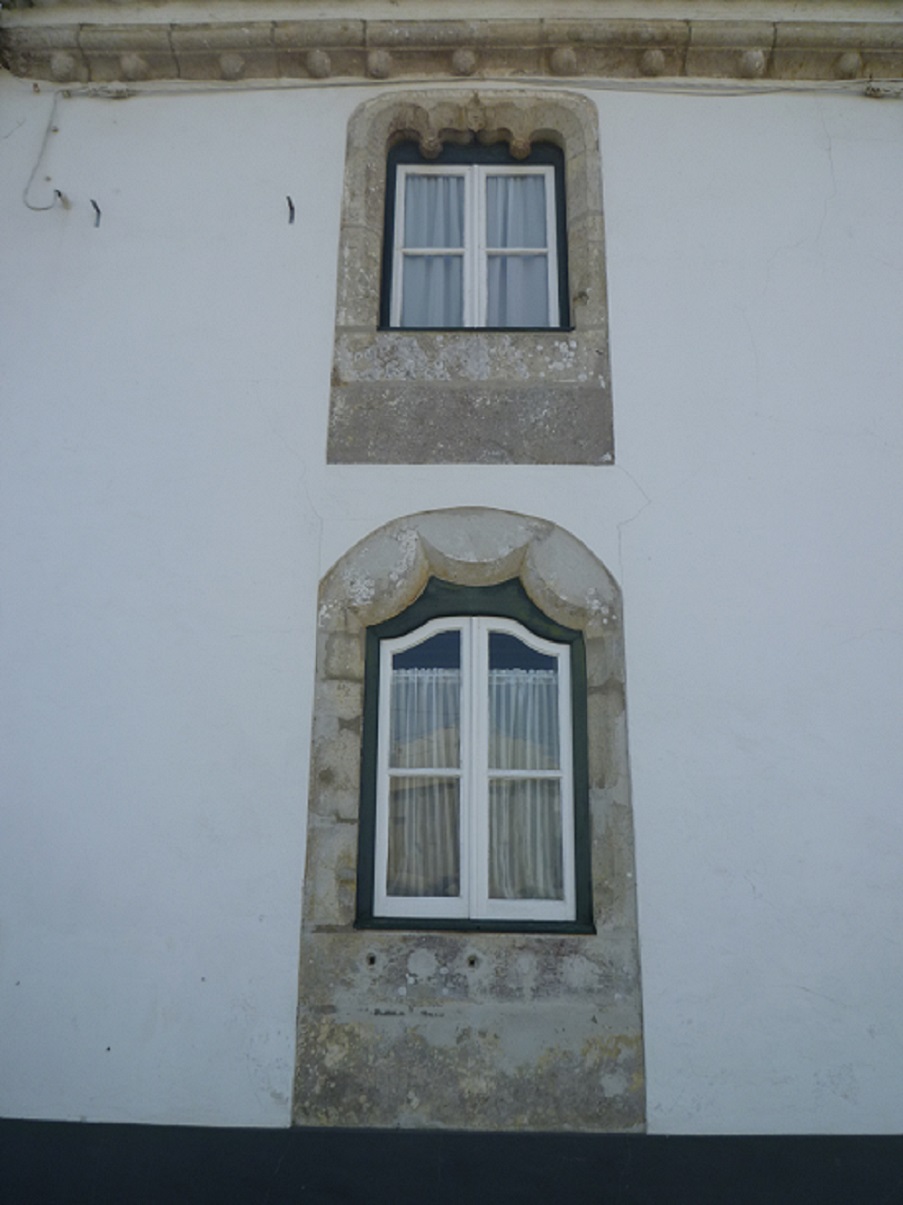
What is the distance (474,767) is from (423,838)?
14.2 inches

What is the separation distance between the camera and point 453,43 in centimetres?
571

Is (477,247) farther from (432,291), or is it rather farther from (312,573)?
(312,573)

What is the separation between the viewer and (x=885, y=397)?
5.11 metres

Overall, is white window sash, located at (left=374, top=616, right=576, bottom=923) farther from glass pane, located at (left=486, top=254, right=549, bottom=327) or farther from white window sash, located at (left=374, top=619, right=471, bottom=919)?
glass pane, located at (left=486, top=254, right=549, bottom=327)

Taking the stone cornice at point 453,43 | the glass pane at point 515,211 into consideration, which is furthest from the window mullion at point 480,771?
the stone cornice at point 453,43

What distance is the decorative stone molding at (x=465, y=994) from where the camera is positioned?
4129 mm

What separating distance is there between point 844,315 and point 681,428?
1.03 meters

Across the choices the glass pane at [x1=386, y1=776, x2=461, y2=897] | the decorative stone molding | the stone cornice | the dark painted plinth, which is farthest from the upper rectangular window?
the dark painted plinth

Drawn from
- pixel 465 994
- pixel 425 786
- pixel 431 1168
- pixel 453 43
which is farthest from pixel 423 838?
pixel 453 43

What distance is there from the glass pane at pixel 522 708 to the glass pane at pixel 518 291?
5.57ft

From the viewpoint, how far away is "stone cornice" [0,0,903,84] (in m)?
5.68

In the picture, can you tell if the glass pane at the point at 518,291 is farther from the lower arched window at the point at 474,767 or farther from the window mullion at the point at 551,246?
the lower arched window at the point at 474,767

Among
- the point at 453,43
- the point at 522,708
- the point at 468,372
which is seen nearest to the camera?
the point at 522,708

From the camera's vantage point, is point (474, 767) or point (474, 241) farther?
point (474, 241)
